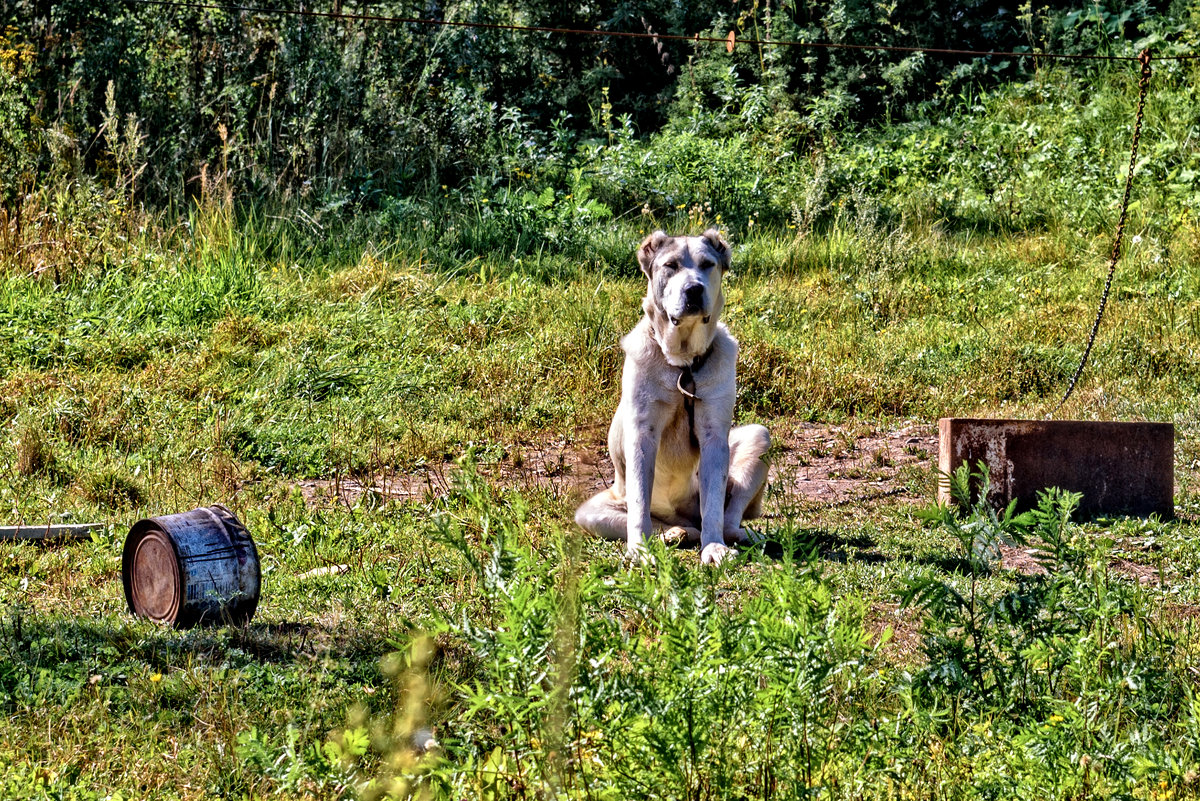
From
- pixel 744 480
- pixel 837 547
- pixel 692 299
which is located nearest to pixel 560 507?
pixel 744 480

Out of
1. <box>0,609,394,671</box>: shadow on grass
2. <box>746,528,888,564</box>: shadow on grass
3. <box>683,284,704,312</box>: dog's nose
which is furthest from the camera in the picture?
<box>683,284,704,312</box>: dog's nose

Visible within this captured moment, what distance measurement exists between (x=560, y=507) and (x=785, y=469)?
1.97 meters

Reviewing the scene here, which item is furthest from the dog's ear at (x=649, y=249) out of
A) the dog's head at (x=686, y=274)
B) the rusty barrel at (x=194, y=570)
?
the rusty barrel at (x=194, y=570)

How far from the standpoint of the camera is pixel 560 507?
5.15m

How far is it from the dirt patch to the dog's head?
1.05m

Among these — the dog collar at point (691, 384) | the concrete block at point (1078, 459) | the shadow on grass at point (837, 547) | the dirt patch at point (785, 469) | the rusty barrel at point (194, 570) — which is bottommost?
the dirt patch at point (785, 469)

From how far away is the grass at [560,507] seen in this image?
2.08 metres

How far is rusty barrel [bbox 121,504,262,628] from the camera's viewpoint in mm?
3604

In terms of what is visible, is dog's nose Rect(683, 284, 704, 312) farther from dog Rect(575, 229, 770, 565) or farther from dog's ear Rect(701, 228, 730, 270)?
dog's ear Rect(701, 228, 730, 270)

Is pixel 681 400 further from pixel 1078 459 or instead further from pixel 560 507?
pixel 1078 459

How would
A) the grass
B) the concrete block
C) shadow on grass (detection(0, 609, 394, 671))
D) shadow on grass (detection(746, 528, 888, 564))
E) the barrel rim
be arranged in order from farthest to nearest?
the concrete block
shadow on grass (detection(746, 528, 888, 564))
the barrel rim
shadow on grass (detection(0, 609, 394, 671))
the grass

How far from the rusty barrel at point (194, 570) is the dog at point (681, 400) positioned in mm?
1700

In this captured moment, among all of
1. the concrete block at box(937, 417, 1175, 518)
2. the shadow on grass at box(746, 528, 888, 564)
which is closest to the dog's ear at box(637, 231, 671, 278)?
the shadow on grass at box(746, 528, 888, 564)

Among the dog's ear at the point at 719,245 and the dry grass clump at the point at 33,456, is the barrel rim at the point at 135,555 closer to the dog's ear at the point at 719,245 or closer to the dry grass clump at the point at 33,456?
the dry grass clump at the point at 33,456
